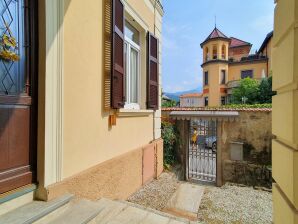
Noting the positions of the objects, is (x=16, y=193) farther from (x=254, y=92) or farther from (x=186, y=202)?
(x=254, y=92)

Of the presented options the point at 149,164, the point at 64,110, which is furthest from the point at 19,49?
the point at 149,164

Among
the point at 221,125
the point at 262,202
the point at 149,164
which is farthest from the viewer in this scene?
the point at 221,125

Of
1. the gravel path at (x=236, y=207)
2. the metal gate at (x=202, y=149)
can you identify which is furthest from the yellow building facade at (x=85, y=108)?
the metal gate at (x=202, y=149)

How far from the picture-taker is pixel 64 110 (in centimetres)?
240

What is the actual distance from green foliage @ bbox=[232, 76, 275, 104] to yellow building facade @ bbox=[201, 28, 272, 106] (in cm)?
485

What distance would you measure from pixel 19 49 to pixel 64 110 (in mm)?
775

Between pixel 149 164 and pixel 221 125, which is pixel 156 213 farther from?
pixel 221 125

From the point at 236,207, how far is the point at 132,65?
437 centimetres

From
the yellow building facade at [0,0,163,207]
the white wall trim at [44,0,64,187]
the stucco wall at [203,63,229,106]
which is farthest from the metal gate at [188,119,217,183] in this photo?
the stucco wall at [203,63,229,106]

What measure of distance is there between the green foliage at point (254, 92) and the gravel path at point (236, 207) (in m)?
15.3

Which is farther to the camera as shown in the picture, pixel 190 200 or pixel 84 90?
pixel 190 200

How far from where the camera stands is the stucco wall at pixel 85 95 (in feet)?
8.13

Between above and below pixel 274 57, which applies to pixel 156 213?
below

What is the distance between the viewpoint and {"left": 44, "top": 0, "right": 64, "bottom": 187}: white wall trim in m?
2.18
